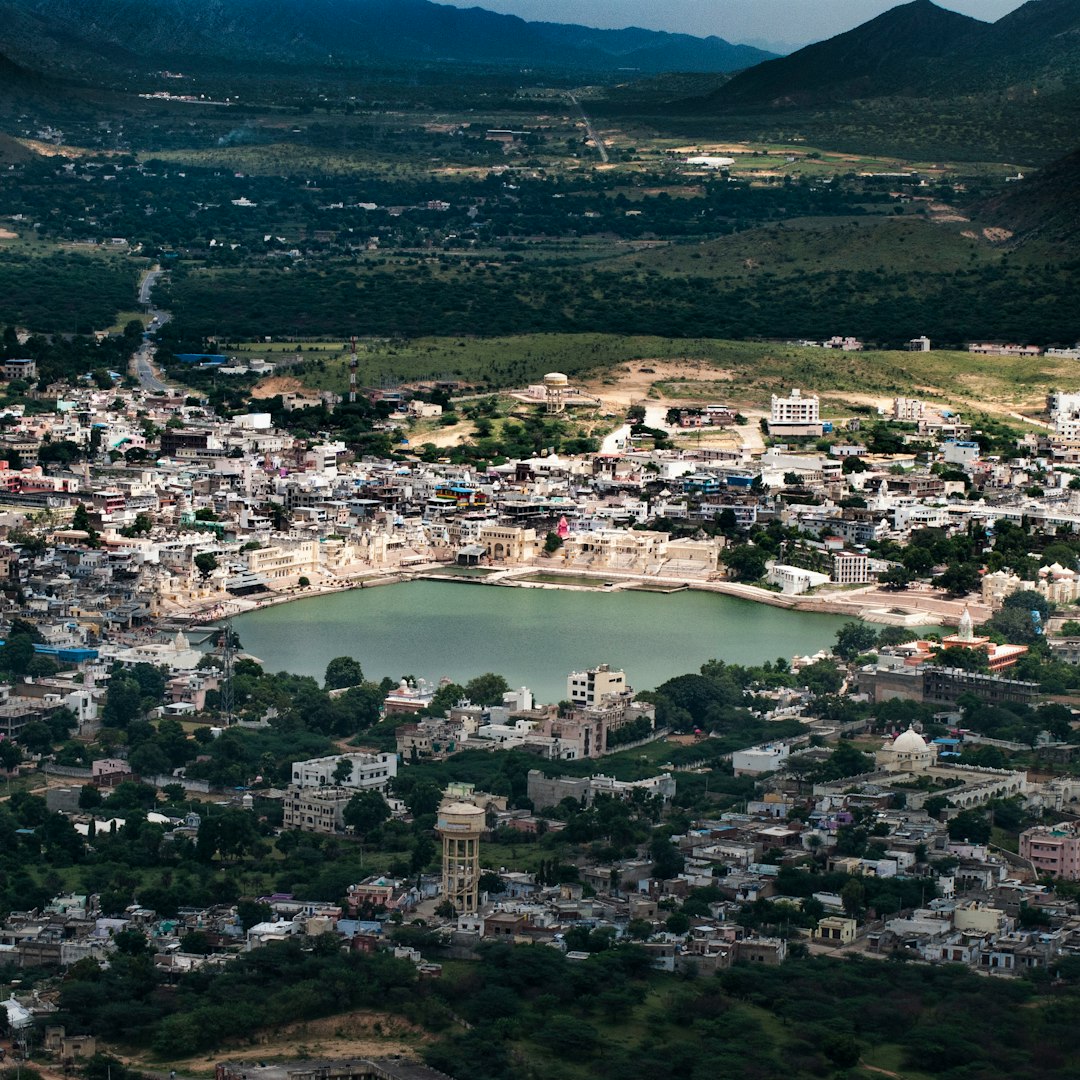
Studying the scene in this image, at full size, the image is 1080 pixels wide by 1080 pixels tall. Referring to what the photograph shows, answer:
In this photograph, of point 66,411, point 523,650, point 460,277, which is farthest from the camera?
point 460,277

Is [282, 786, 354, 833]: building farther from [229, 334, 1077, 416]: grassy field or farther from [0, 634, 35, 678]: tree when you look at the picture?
[229, 334, 1077, 416]: grassy field

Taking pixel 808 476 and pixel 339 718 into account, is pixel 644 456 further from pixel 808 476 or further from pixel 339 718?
pixel 339 718

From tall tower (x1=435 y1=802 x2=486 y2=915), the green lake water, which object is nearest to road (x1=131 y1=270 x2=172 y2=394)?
the green lake water

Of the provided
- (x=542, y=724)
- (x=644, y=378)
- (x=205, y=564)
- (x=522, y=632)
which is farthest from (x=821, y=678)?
(x=644, y=378)

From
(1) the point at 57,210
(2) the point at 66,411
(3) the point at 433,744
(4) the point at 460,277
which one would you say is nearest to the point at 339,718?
(3) the point at 433,744

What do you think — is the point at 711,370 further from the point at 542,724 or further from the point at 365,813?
the point at 365,813
